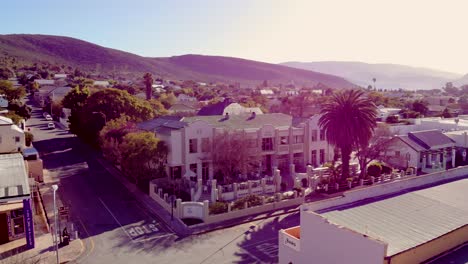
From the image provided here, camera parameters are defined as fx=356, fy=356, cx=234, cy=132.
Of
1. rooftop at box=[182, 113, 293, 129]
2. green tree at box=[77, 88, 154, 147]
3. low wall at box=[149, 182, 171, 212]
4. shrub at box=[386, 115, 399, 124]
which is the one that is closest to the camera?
low wall at box=[149, 182, 171, 212]

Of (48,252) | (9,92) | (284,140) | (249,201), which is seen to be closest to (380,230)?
(249,201)

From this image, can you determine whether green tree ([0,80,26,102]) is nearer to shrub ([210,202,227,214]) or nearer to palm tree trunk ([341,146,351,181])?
shrub ([210,202,227,214])

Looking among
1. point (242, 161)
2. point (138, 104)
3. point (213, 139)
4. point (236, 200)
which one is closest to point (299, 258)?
point (236, 200)

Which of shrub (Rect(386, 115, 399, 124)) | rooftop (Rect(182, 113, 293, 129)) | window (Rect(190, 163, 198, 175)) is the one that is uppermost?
rooftop (Rect(182, 113, 293, 129))

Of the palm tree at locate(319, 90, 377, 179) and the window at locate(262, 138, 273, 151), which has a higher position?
the palm tree at locate(319, 90, 377, 179)

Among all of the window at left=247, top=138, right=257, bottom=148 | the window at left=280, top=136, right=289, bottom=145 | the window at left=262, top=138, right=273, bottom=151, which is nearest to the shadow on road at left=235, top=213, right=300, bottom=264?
the window at left=247, top=138, right=257, bottom=148

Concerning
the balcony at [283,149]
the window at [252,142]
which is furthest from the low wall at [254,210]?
the balcony at [283,149]

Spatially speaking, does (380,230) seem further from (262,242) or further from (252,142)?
(252,142)

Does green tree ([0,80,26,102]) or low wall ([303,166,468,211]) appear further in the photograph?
green tree ([0,80,26,102])
